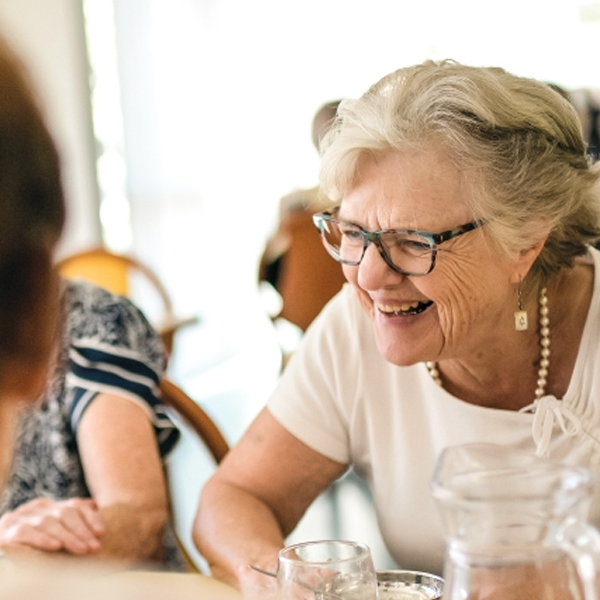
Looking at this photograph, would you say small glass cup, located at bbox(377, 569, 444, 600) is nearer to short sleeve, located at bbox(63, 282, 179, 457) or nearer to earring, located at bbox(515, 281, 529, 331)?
earring, located at bbox(515, 281, 529, 331)

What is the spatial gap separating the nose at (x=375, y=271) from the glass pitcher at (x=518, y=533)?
2.48 feet

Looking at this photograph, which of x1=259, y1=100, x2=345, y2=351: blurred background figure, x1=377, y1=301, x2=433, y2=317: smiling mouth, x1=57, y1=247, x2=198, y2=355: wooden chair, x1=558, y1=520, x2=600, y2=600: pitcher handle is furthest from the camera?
x1=57, y1=247, x2=198, y2=355: wooden chair

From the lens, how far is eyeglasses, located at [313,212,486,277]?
1428 millimetres

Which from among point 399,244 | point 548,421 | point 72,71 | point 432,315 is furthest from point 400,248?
point 72,71

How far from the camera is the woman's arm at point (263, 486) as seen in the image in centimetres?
Answer: 151

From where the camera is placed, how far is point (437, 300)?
4.79 ft

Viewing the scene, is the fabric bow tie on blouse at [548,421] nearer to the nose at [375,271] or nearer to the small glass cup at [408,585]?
the nose at [375,271]

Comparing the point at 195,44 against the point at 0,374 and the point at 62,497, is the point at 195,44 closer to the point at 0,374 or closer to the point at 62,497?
the point at 62,497

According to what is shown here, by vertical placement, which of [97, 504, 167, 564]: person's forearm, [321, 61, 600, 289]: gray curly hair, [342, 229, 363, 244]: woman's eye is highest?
[321, 61, 600, 289]: gray curly hair

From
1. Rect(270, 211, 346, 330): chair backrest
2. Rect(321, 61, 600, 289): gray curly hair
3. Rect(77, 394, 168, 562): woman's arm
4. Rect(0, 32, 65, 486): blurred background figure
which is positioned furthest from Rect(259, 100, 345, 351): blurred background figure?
Rect(0, 32, 65, 486): blurred background figure

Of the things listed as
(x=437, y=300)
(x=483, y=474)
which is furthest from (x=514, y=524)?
(x=437, y=300)

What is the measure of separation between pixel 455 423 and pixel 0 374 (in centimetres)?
114

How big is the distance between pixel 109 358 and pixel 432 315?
0.63 metres

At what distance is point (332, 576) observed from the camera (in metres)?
0.98
